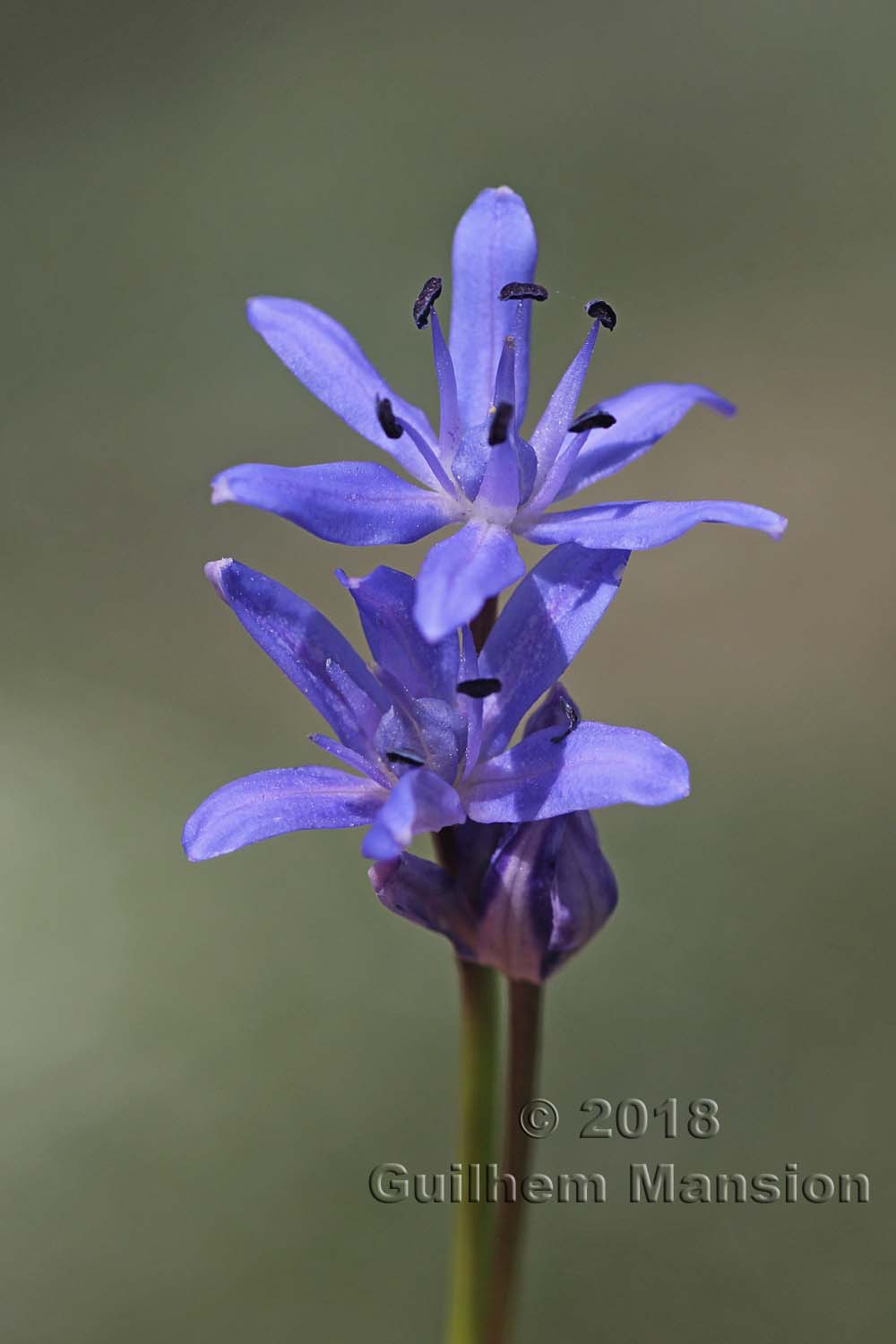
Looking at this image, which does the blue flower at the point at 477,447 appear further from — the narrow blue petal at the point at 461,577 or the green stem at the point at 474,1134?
the green stem at the point at 474,1134

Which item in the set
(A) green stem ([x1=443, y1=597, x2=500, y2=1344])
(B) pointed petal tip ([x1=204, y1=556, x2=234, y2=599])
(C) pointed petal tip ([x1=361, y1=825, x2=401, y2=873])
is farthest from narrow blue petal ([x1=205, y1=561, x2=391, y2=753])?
(C) pointed petal tip ([x1=361, y1=825, x2=401, y2=873])

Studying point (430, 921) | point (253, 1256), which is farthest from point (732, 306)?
point (430, 921)

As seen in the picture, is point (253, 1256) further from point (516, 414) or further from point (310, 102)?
point (310, 102)

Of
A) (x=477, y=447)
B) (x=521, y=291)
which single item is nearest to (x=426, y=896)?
(x=477, y=447)

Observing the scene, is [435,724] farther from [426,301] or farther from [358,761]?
[426,301]

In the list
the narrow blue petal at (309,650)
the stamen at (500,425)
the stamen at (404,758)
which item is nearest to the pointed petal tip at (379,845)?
the stamen at (404,758)
